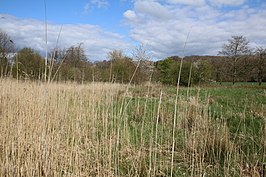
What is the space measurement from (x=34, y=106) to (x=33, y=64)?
4941mm

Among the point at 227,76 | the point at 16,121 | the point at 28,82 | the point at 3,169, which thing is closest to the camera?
the point at 3,169

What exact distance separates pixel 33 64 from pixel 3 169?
6428 millimetres

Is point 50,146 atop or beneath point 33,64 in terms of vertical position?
beneath

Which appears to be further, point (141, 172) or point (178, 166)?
point (178, 166)

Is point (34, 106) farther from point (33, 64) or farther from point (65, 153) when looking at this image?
point (33, 64)

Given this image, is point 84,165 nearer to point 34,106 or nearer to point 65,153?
point 65,153

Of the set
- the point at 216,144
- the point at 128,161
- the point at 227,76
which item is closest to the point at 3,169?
the point at 128,161

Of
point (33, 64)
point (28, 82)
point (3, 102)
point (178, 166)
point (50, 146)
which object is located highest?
point (33, 64)

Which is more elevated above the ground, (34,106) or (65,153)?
(34,106)

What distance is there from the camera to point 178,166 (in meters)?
2.87

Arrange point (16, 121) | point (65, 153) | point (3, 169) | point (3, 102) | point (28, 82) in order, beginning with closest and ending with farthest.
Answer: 1. point (3, 169)
2. point (65, 153)
3. point (16, 121)
4. point (3, 102)
5. point (28, 82)

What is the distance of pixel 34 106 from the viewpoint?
3.57 metres

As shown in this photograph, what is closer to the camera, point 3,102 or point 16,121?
point 16,121

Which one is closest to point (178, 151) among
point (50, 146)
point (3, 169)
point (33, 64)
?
point (50, 146)
